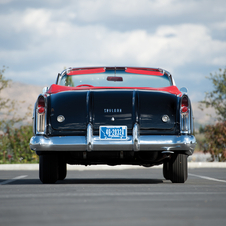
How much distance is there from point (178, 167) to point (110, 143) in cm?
156

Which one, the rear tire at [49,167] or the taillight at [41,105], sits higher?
the taillight at [41,105]

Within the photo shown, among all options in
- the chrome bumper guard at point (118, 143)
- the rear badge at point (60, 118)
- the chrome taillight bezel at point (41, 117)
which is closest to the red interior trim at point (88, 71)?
the chrome taillight bezel at point (41, 117)

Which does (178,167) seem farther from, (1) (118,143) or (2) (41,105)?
(2) (41,105)

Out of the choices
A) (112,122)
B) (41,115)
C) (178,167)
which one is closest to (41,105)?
(41,115)

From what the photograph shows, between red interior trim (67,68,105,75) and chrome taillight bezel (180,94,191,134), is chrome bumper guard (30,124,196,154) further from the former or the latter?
red interior trim (67,68,105,75)

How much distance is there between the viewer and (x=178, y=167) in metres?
8.82

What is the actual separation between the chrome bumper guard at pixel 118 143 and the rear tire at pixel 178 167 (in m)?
0.70

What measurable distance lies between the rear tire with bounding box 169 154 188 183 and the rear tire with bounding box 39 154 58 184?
1.97m

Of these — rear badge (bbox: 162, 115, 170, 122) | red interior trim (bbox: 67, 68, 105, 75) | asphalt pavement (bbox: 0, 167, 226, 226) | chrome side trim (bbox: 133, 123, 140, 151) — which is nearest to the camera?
asphalt pavement (bbox: 0, 167, 226, 226)

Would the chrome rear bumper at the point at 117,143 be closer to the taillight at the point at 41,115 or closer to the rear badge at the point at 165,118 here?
the taillight at the point at 41,115

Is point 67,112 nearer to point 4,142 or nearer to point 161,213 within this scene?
point 161,213

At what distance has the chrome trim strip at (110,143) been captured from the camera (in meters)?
7.89

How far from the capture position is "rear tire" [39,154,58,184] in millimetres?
8742

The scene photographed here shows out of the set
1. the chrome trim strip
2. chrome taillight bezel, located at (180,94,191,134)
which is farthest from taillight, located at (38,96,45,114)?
chrome taillight bezel, located at (180,94,191,134)
